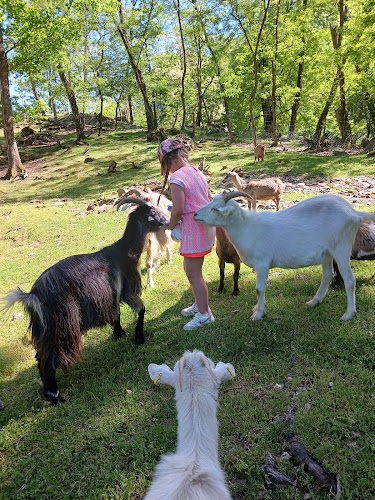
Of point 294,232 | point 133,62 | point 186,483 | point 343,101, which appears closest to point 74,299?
point 186,483

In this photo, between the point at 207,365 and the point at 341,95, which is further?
the point at 341,95

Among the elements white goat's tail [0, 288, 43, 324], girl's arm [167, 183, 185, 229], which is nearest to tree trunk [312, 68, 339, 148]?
girl's arm [167, 183, 185, 229]

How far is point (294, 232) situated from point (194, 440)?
2526 mm

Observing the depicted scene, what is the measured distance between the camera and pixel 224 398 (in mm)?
3100

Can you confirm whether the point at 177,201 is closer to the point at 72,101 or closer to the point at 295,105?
the point at 72,101

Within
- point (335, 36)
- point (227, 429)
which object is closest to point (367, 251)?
point (227, 429)

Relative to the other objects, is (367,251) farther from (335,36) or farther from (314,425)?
(335,36)

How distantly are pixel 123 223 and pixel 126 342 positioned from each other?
5729mm

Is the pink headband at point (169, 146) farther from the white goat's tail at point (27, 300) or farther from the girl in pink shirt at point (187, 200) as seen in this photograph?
the white goat's tail at point (27, 300)

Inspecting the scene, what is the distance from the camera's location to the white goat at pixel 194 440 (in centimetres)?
179

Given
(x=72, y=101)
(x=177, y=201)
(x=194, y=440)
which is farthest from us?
(x=72, y=101)

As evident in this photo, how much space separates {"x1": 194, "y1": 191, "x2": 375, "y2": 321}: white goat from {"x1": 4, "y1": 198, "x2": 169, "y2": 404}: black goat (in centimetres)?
113

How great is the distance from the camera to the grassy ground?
250 cm

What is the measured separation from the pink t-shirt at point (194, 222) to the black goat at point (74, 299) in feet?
2.46
